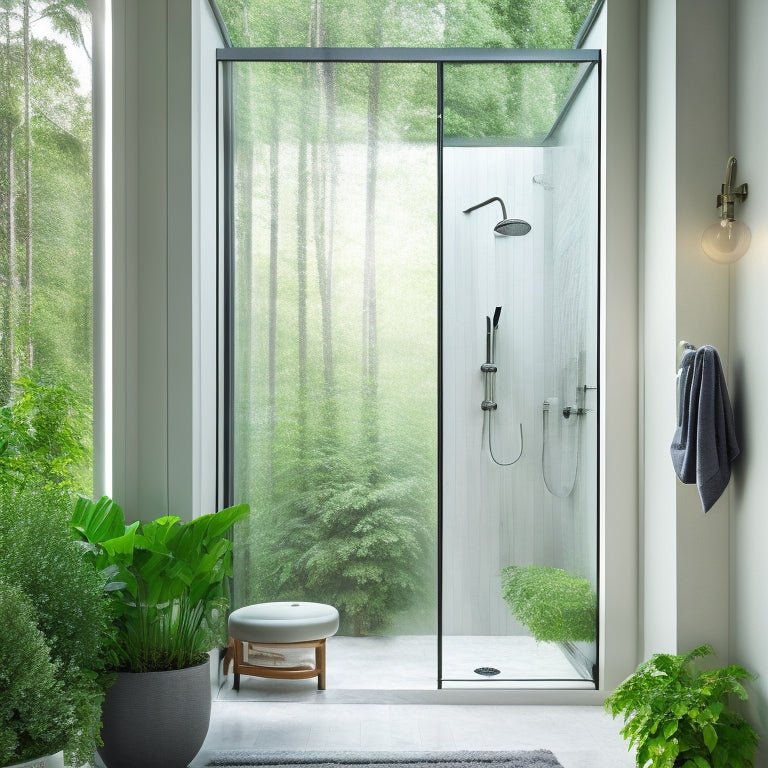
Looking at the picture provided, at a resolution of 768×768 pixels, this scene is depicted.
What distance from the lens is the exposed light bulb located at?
262 centimetres

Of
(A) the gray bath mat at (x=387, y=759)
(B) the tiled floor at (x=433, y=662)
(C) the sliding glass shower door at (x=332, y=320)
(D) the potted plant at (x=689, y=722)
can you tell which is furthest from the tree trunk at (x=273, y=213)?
(D) the potted plant at (x=689, y=722)

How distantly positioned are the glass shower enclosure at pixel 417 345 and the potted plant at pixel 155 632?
698 millimetres

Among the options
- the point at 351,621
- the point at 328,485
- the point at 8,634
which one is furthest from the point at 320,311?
the point at 8,634

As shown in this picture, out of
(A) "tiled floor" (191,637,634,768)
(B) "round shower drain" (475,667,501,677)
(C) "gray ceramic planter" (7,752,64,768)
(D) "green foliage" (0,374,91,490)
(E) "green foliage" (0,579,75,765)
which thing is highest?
(D) "green foliage" (0,374,91,490)

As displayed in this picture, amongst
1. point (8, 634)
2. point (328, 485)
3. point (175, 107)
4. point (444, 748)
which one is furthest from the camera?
point (328, 485)

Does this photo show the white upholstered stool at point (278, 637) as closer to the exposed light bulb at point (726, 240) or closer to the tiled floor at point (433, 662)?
the tiled floor at point (433, 662)

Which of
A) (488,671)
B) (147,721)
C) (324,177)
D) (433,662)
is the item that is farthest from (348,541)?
(324,177)

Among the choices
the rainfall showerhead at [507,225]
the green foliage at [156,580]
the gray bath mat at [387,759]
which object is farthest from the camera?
the rainfall showerhead at [507,225]

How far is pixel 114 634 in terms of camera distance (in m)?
2.38

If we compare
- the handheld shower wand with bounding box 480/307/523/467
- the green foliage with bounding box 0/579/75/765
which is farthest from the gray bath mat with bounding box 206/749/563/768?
the handheld shower wand with bounding box 480/307/523/467

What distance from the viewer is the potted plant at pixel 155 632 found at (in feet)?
7.94

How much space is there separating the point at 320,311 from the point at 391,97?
96 centimetres

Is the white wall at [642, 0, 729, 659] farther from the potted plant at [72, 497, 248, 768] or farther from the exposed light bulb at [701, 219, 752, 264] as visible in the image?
the potted plant at [72, 497, 248, 768]

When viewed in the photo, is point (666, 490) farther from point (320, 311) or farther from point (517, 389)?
point (320, 311)
